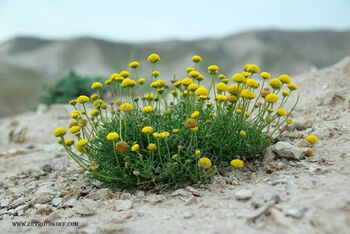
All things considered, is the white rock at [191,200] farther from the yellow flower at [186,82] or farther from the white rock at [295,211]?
the yellow flower at [186,82]

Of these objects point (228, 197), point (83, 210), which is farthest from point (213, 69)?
point (83, 210)

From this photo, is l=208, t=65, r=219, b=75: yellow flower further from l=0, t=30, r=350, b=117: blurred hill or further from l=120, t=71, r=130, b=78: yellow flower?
l=0, t=30, r=350, b=117: blurred hill

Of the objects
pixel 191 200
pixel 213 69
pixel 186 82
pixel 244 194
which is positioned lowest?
pixel 191 200

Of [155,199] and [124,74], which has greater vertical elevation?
[124,74]

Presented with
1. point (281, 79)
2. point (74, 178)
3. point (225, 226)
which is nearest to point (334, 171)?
point (281, 79)

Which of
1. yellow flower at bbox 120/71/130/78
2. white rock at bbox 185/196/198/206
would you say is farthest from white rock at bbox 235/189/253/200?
yellow flower at bbox 120/71/130/78

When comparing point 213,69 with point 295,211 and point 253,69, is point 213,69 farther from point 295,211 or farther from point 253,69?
point 295,211

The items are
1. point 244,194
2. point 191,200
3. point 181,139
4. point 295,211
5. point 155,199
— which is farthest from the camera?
point 181,139
